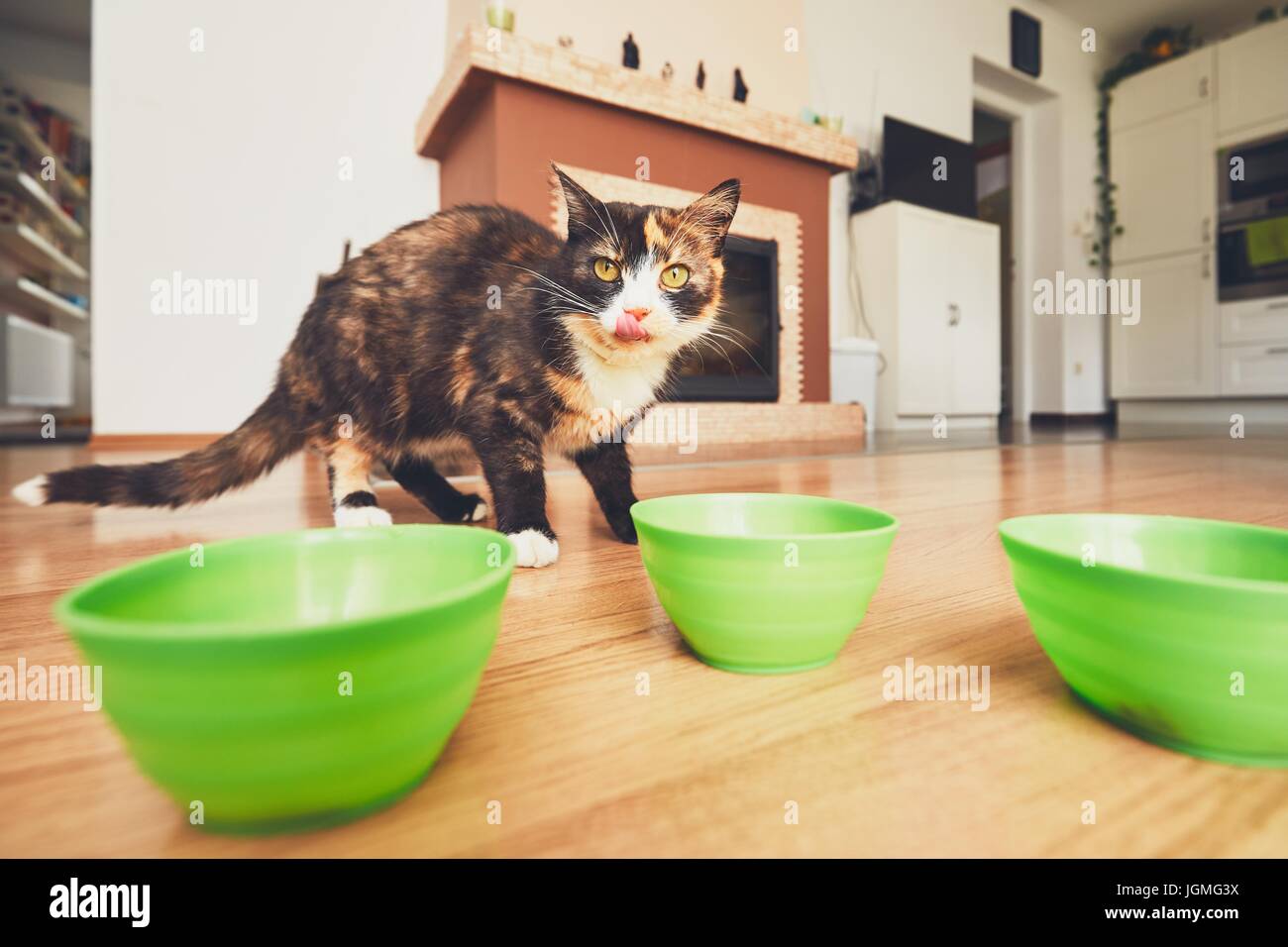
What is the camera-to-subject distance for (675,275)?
0.84 metres

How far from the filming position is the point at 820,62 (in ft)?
14.4

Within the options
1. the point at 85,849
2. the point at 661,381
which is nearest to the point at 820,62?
the point at 661,381

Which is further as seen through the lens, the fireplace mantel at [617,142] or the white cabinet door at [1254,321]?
the white cabinet door at [1254,321]

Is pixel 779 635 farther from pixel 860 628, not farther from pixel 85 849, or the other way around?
pixel 85 849

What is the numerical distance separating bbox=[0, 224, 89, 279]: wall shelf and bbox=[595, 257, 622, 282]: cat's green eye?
15.2ft

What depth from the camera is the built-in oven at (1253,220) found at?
183 inches

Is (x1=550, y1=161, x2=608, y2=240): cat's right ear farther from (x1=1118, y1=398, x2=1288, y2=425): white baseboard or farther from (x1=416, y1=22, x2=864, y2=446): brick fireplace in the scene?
(x1=1118, y1=398, x2=1288, y2=425): white baseboard

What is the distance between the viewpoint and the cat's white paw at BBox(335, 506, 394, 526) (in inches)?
36.8

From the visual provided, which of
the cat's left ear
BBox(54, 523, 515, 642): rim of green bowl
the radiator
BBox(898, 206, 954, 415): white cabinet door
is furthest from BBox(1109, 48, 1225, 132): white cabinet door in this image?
the radiator

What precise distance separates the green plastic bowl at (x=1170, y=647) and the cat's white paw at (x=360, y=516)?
78 cm

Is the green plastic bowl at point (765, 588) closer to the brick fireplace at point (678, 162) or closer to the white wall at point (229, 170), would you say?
the brick fireplace at point (678, 162)

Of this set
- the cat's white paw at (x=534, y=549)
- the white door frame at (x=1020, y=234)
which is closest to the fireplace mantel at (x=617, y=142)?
the cat's white paw at (x=534, y=549)

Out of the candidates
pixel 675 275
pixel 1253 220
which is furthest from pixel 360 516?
pixel 1253 220

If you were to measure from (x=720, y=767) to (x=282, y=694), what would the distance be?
190 millimetres
